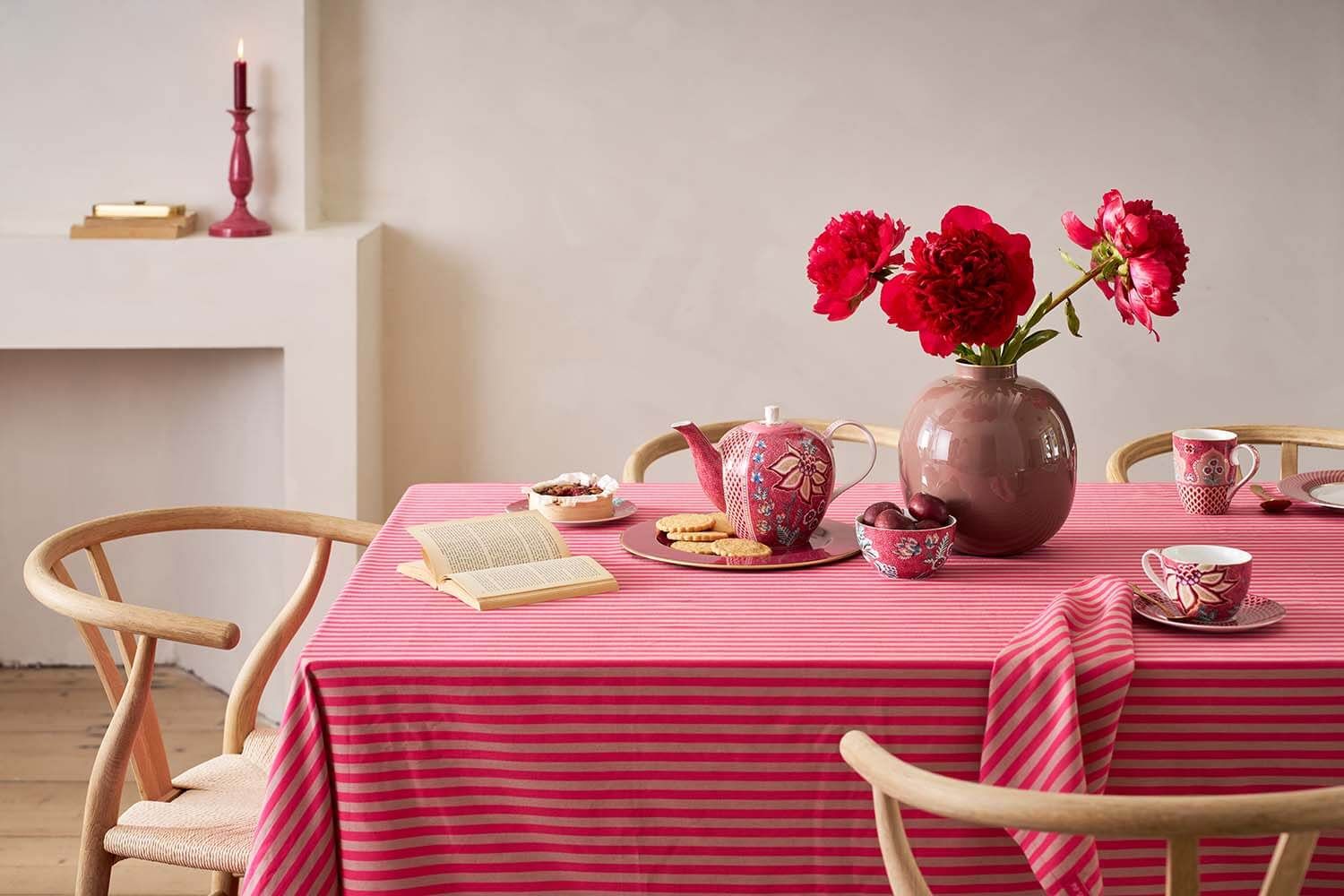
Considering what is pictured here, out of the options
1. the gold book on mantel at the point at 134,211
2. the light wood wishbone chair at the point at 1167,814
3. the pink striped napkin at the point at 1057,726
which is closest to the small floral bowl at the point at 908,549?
the pink striped napkin at the point at 1057,726

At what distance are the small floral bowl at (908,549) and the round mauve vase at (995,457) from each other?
7cm

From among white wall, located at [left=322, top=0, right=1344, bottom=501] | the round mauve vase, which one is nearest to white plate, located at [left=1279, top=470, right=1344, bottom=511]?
the round mauve vase

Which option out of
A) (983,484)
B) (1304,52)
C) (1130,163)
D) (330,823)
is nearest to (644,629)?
(330,823)

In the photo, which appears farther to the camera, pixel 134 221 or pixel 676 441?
pixel 134 221

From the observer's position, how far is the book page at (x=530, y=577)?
61.4 inches

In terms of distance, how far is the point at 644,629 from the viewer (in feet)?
4.77

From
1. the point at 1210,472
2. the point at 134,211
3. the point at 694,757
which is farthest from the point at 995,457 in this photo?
the point at 134,211

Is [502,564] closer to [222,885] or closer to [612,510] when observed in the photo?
[612,510]

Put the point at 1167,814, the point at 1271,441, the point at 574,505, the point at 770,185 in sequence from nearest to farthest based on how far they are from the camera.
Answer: the point at 1167,814 → the point at 574,505 → the point at 1271,441 → the point at 770,185

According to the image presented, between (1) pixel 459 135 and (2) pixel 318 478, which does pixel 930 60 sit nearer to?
(1) pixel 459 135

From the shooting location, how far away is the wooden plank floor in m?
2.51

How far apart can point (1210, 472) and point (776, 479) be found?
648 millimetres

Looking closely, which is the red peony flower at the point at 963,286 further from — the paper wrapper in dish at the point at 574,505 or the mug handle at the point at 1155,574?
the paper wrapper in dish at the point at 574,505

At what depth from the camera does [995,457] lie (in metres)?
1.68
